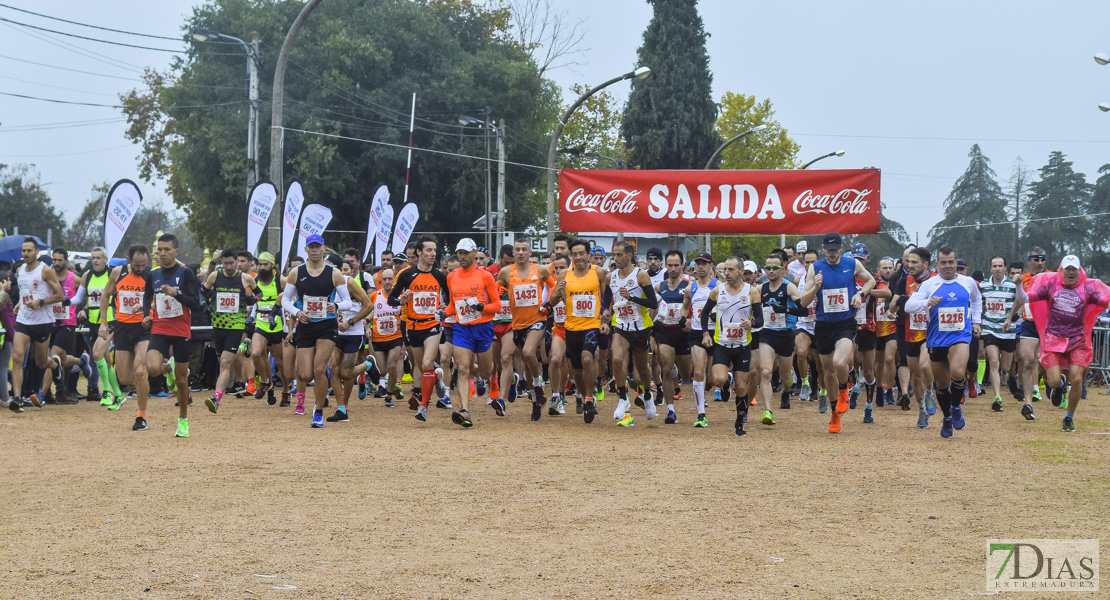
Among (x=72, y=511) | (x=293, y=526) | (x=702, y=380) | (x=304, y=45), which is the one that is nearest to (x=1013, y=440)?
(x=702, y=380)

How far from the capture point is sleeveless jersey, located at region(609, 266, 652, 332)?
45.1ft

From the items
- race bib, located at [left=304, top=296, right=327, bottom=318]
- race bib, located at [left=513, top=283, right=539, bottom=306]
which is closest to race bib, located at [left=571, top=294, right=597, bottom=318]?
race bib, located at [left=513, top=283, right=539, bottom=306]

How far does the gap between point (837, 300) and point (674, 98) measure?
49673 millimetres

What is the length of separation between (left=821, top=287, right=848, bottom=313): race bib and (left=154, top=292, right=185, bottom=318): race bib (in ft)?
23.7

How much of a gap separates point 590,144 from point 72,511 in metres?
56.1

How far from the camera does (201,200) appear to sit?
1807 inches

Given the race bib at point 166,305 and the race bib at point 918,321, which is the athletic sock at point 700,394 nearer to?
the race bib at point 918,321

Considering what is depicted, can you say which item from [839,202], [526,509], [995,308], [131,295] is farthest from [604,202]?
[526,509]

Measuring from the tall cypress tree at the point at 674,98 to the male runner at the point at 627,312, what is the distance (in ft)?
157

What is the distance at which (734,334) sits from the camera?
1309 cm

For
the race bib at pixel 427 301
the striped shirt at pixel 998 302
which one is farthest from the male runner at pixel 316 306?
Result: the striped shirt at pixel 998 302

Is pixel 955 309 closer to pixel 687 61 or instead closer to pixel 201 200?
pixel 201 200

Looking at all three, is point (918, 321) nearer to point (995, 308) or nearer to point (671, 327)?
point (671, 327)

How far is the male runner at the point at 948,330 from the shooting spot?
12.9m
